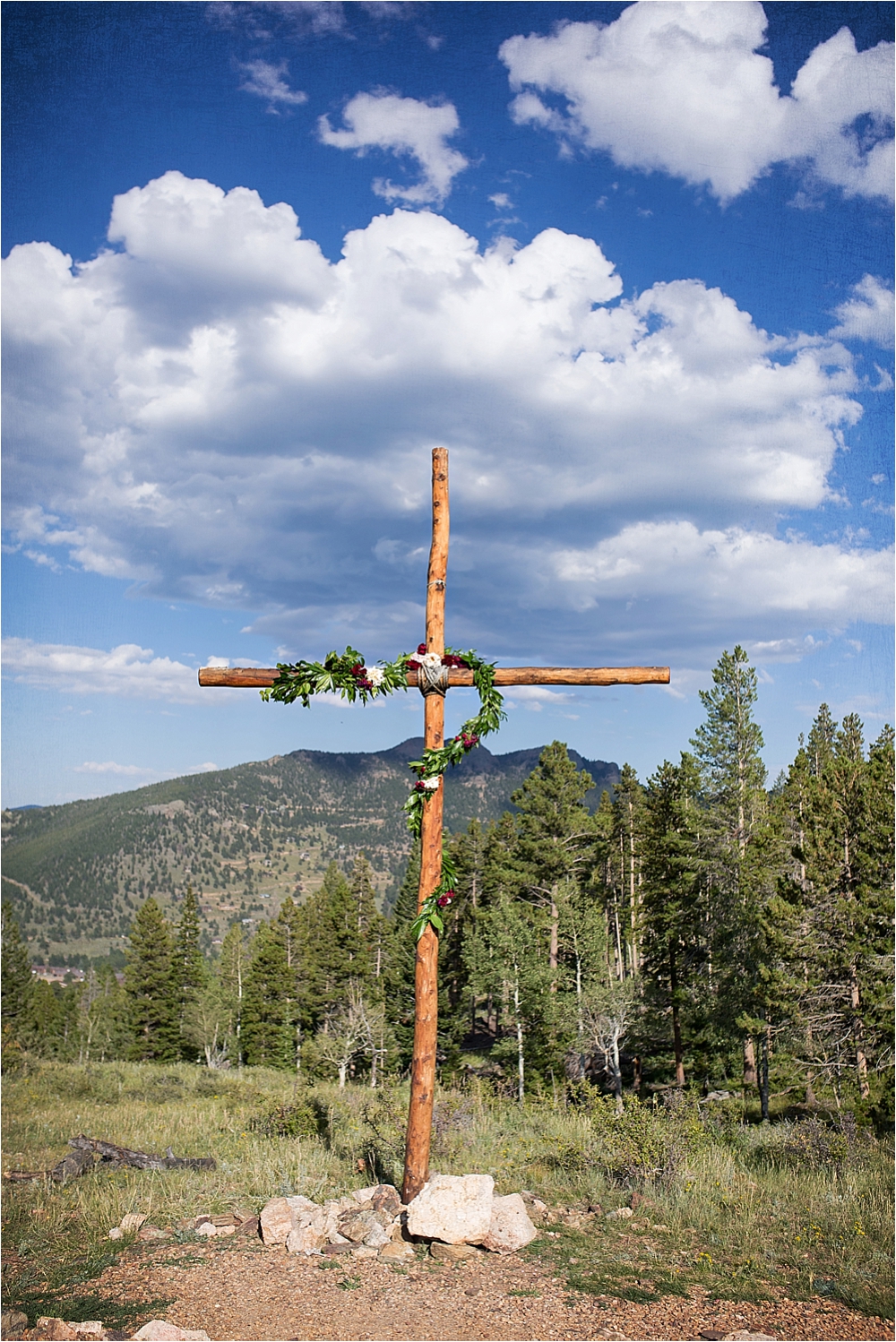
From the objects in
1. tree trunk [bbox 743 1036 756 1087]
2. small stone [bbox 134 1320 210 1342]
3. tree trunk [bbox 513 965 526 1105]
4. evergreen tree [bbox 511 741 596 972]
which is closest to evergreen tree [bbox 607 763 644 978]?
evergreen tree [bbox 511 741 596 972]

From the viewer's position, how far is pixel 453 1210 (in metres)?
5.79

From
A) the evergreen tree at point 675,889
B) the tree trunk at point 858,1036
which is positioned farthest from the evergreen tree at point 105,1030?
the tree trunk at point 858,1036

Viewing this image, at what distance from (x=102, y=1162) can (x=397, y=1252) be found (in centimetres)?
481

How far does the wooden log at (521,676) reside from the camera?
6734 mm

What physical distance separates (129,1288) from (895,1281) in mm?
5654

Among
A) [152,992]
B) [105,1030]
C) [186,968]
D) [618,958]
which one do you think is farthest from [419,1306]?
[105,1030]

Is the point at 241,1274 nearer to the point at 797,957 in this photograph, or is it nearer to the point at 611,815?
the point at 797,957

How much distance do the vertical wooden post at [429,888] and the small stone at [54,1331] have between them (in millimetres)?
2705

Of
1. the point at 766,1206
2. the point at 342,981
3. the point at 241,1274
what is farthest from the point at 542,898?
the point at 241,1274

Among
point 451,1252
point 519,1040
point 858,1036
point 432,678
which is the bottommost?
point 519,1040

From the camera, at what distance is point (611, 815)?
37.8 meters

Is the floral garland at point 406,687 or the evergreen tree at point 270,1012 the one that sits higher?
the floral garland at point 406,687

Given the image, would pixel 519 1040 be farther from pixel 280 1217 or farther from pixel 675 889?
pixel 280 1217

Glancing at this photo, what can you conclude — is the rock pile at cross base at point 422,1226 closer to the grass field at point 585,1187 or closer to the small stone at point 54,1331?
the grass field at point 585,1187
